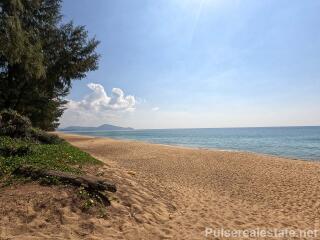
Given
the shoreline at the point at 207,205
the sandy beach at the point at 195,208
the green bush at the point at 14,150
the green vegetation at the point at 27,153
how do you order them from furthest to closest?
the green bush at the point at 14,150 < the green vegetation at the point at 27,153 < the shoreline at the point at 207,205 < the sandy beach at the point at 195,208

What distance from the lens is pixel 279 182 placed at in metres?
15.1

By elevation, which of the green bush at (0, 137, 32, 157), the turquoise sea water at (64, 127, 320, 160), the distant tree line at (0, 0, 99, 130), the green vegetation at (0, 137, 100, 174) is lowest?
the turquoise sea water at (64, 127, 320, 160)

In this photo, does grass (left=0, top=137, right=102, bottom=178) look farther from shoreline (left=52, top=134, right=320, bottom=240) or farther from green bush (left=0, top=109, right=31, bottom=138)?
green bush (left=0, top=109, right=31, bottom=138)

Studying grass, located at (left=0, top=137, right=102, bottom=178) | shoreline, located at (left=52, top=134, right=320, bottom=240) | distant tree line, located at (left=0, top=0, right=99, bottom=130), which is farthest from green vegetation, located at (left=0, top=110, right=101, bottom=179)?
distant tree line, located at (left=0, top=0, right=99, bottom=130)

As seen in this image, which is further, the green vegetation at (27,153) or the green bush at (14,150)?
the green bush at (14,150)

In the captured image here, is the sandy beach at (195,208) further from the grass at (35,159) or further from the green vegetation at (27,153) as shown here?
the green vegetation at (27,153)

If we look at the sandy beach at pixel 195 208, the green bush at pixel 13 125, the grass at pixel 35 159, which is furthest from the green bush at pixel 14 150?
the green bush at pixel 13 125

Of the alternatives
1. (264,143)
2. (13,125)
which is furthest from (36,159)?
(264,143)

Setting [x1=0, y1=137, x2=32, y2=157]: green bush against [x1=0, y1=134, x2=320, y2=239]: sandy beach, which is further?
[x1=0, y1=137, x2=32, y2=157]: green bush

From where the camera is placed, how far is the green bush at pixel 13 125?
16.1 m

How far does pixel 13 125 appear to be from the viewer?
1642cm

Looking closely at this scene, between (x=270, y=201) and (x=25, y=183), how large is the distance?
351 inches

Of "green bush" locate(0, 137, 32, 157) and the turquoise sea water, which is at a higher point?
"green bush" locate(0, 137, 32, 157)

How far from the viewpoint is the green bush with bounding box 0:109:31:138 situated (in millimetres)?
16094
